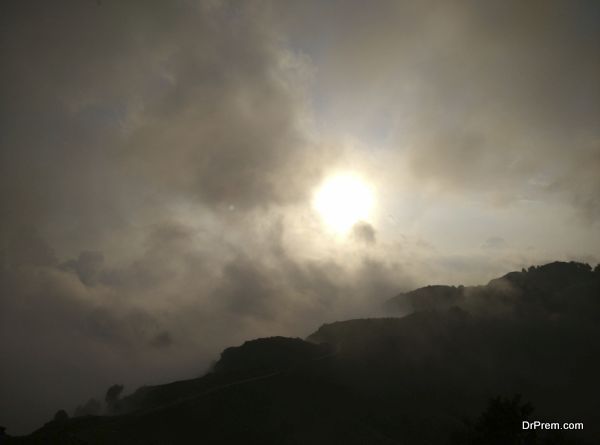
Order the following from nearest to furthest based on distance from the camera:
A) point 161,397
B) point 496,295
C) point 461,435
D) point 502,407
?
point 502,407, point 461,435, point 161,397, point 496,295

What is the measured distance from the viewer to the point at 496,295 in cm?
19000

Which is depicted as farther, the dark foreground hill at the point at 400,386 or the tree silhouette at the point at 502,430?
the dark foreground hill at the point at 400,386

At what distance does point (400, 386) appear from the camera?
106 meters

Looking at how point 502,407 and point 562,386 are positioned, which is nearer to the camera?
point 502,407

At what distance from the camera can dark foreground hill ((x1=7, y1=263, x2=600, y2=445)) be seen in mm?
68250

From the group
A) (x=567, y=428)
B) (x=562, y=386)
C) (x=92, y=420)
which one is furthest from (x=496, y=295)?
(x=92, y=420)

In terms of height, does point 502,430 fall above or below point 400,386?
above

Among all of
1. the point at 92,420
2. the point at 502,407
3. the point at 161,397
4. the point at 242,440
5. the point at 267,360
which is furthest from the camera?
the point at 267,360

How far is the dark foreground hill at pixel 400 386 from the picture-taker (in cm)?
6825

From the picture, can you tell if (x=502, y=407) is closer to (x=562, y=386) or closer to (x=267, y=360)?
Result: (x=267, y=360)

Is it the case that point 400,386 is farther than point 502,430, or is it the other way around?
point 400,386

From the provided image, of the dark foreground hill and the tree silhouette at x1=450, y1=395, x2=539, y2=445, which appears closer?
the tree silhouette at x1=450, y1=395, x2=539, y2=445

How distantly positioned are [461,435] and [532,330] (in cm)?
12004

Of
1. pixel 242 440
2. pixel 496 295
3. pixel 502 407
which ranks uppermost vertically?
pixel 496 295
